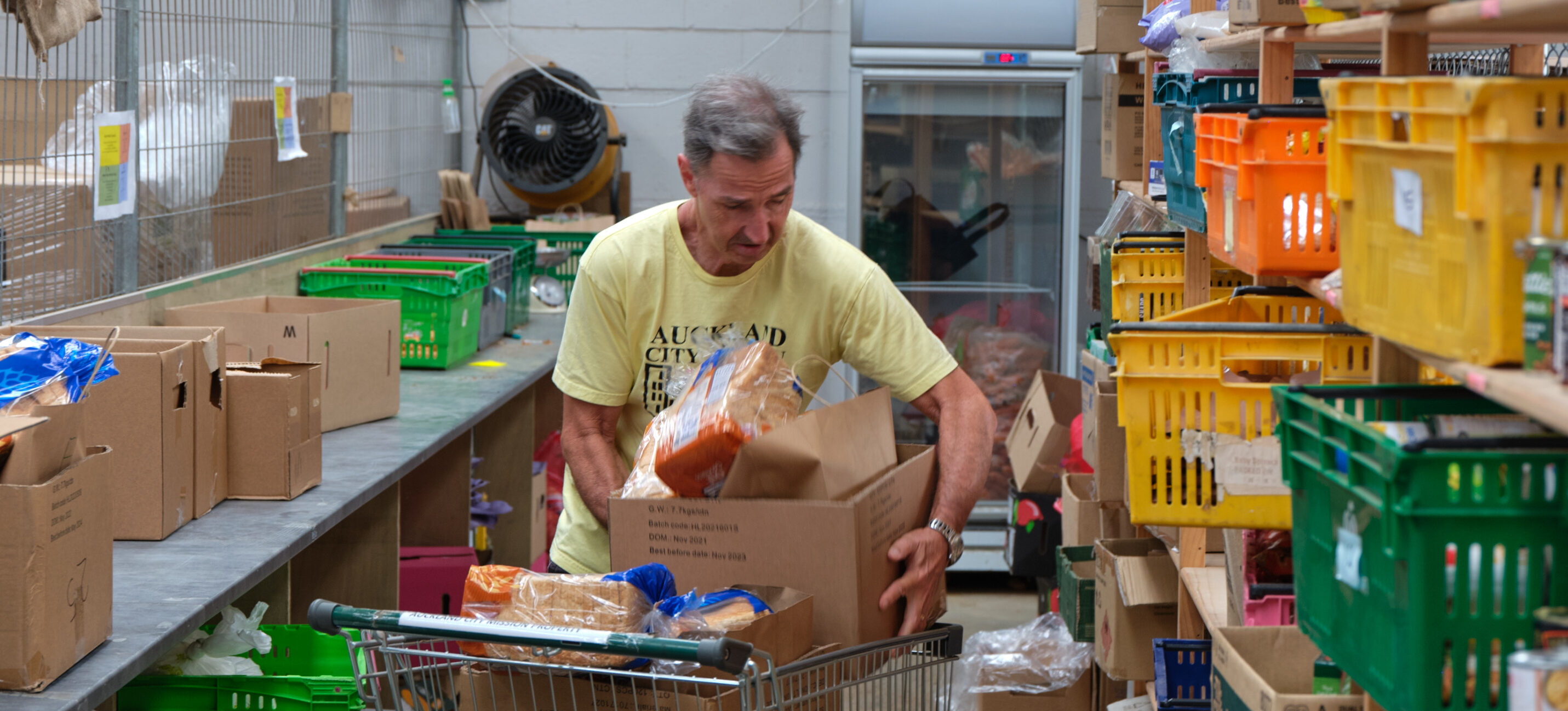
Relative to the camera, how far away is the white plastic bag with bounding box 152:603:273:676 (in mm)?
2053

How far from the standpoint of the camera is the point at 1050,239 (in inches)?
197

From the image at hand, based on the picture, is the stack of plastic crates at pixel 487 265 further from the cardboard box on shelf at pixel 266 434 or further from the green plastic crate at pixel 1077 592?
the green plastic crate at pixel 1077 592

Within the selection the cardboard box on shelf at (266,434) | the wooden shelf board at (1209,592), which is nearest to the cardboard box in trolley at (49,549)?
the cardboard box on shelf at (266,434)

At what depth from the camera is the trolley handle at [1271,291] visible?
2047 millimetres

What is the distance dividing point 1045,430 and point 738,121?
1.98 metres

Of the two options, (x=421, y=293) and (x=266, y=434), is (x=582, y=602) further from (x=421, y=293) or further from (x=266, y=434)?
(x=421, y=293)

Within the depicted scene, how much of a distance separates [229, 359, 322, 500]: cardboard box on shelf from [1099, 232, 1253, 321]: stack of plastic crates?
5.14 ft

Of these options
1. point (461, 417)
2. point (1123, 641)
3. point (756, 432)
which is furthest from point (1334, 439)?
point (461, 417)

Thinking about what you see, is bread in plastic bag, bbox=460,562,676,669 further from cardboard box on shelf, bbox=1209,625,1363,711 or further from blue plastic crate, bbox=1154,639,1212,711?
blue plastic crate, bbox=1154,639,1212,711

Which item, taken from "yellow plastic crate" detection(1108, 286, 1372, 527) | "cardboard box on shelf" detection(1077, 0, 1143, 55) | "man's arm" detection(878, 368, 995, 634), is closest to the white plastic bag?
"man's arm" detection(878, 368, 995, 634)

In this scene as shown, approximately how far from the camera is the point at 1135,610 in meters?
2.61

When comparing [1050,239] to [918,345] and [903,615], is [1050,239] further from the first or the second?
[903,615]

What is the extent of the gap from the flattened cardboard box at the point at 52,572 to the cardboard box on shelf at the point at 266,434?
74 centimetres

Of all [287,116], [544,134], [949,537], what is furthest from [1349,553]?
[544,134]
